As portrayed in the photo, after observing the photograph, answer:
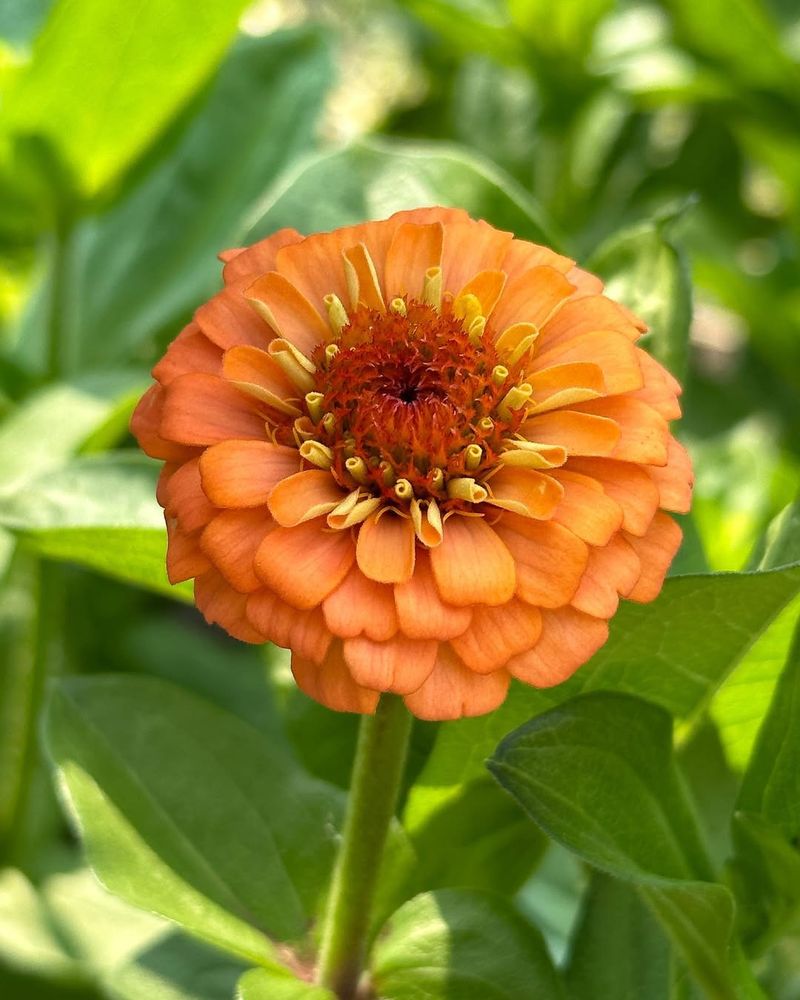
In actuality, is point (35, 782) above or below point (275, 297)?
below

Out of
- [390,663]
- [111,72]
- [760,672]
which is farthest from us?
[111,72]

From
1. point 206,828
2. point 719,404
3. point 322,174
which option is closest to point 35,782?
point 206,828

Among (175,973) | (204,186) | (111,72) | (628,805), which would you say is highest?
(204,186)

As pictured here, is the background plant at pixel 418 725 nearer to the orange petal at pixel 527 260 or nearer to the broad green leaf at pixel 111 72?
the broad green leaf at pixel 111 72

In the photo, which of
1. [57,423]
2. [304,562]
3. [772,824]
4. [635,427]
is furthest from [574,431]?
[57,423]

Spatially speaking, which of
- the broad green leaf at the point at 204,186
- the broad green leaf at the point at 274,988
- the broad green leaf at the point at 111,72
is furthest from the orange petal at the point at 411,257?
the broad green leaf at the point at 204,186

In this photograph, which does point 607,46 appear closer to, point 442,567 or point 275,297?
point 275,297

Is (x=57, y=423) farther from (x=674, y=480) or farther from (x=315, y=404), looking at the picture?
(x=674, y=480)
